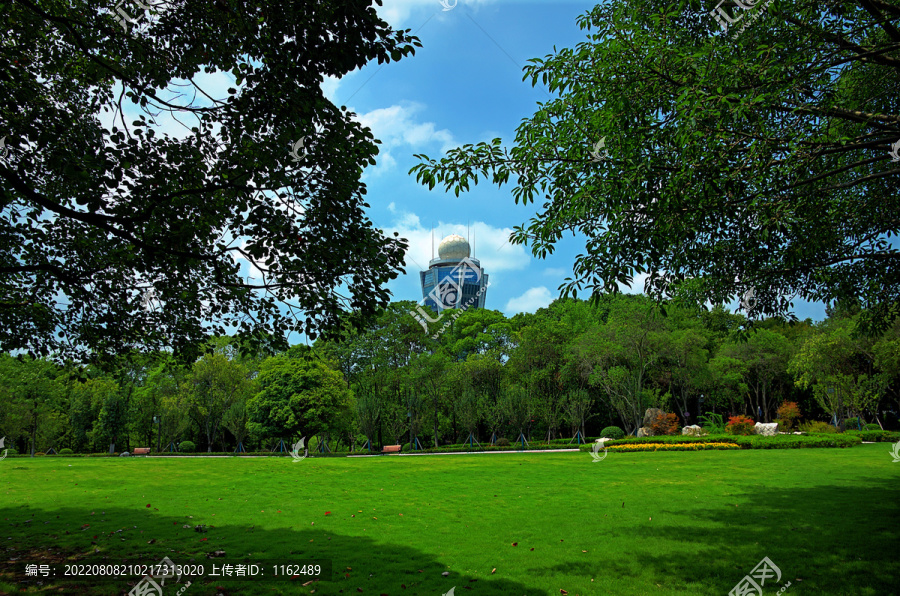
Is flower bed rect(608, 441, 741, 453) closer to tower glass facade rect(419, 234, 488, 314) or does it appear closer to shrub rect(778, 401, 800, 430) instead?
shrub rect(778, 401, 800, 430)

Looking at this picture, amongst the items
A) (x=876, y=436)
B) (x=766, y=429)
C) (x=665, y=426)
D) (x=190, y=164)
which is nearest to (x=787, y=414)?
(x=766, y=429)

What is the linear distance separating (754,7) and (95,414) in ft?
183

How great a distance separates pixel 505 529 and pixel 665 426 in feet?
97.8

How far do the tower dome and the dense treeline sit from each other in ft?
138

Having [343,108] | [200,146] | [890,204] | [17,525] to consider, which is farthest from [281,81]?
[890,204]

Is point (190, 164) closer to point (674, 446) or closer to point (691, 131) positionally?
A: point (691, 131)

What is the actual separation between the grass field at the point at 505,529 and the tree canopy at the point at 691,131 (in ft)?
12.5

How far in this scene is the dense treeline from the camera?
36.5m

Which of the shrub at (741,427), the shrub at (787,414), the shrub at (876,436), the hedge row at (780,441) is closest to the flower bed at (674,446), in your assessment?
the hedge row at (780,441)

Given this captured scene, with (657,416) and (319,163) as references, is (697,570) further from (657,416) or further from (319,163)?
(657,416)

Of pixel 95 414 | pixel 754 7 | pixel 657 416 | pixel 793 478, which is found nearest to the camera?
pixel 754 7

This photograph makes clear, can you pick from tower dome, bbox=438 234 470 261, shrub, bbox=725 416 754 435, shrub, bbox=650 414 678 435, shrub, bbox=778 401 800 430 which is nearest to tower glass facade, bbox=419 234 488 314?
tower dome, bbox=438 234 470 261

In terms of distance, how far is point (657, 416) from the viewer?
36906 millimetres

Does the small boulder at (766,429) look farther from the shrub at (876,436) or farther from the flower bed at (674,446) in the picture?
the flower bed at (674,446)
